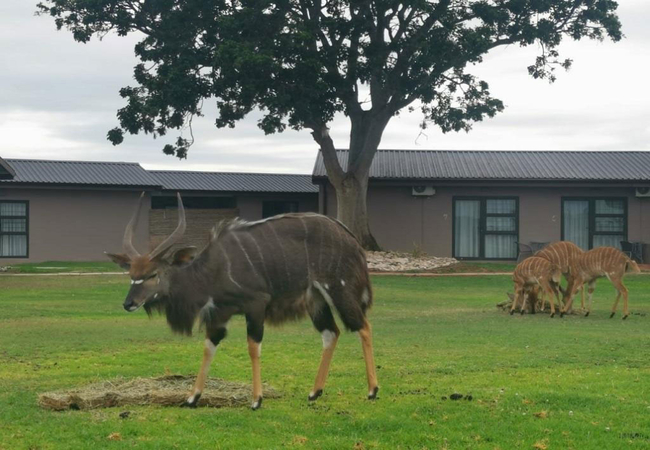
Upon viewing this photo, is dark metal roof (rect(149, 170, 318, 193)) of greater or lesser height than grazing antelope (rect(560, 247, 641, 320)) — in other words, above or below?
above

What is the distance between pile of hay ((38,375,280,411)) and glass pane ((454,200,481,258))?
93.2 ft

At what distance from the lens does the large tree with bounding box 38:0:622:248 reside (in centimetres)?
3219

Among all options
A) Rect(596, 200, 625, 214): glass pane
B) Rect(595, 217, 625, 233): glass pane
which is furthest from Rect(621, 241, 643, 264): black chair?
Rect(596, 200, 625, 214): glass pane

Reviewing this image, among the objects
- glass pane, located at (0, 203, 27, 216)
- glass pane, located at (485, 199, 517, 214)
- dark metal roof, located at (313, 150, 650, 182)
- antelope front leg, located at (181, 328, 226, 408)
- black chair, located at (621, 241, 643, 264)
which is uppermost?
dark metal roof, located at (313, 150, 650, 182)

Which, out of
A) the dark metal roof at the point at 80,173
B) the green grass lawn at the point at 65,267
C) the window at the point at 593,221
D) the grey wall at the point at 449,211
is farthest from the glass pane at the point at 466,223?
the green grass lawn at the point at 65,267

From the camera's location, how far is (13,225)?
38.8 meters

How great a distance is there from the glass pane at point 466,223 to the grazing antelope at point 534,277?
57.7 ft

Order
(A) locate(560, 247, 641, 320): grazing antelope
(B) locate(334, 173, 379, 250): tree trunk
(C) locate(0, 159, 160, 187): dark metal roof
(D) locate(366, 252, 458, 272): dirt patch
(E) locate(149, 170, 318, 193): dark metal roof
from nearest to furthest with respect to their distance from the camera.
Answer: (A) locate(560, 247, 641, 320): grazing antelope
(D) locate(366, 252, 458, 272): dirt patch
(B) locate(334, 173, 379, 250): tree trunk
(C) locate(0, 159, 160, 187): dark metal roof
(E) locate(149, 170, 318, 193): dark metal roof

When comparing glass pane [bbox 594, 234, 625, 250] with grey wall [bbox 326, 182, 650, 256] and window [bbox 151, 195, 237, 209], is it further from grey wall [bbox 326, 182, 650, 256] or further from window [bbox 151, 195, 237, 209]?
window [bbox 151, 195, 237, 209]

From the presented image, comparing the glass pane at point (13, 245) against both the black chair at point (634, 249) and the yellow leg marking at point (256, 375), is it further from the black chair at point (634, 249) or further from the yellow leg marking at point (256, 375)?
the yellow leg marking at point (256, 375)

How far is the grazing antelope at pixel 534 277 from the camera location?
2045 centimetres

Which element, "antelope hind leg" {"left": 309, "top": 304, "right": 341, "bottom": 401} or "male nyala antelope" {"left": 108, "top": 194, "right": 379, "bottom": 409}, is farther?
"antelope hind leg" {"left": 309, "top": 304, "right": 341, "bottom": 401}

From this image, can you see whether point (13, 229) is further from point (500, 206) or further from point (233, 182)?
point (500, 206)

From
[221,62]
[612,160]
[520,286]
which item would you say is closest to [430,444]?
[520,286]
